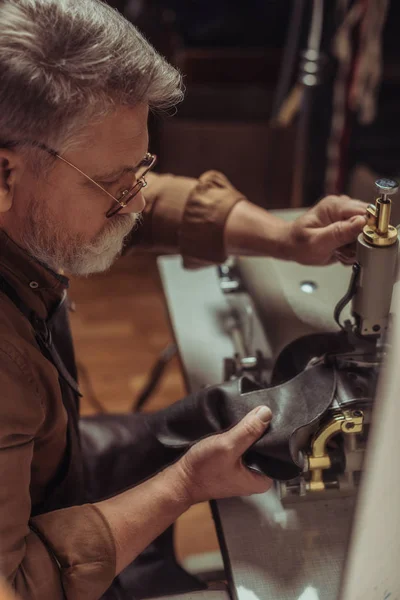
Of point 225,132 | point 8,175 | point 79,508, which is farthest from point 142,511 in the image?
point 225,132

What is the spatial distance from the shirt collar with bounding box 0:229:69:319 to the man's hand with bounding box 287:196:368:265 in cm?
40

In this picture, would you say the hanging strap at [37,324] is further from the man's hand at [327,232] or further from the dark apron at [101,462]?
the man's hand at [327,232]

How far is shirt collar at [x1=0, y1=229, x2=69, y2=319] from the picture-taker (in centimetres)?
90

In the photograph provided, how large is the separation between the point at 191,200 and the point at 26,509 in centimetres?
64

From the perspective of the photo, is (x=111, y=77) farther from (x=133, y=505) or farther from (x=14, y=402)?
(x=133, y=505)

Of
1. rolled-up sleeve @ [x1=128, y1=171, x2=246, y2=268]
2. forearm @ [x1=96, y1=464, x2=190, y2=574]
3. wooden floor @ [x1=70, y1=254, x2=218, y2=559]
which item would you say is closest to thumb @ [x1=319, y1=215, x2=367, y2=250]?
rolled-up sleeve @ [x1=128, y1=171, x2=246, y2=268]

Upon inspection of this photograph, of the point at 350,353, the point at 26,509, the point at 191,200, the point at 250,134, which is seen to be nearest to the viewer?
the point at 26,509

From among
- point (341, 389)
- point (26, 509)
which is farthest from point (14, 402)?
point (341, 389)

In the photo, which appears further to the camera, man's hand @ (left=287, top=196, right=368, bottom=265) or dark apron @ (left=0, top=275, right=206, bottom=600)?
man's hand @ (left=287, top=196, right=368, bottom=265)

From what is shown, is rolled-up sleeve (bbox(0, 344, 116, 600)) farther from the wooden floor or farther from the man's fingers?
the wooden floor

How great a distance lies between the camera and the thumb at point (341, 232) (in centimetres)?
103

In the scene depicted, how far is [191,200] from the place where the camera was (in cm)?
126

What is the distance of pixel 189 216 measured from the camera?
4.14 ft

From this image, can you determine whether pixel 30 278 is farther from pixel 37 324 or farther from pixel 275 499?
pixel 275 499
